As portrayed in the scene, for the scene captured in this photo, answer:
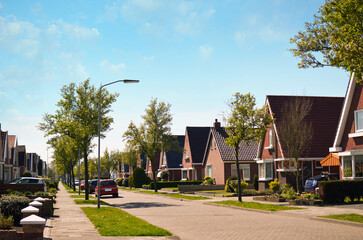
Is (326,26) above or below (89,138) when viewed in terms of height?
above

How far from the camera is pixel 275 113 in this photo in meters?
35.9

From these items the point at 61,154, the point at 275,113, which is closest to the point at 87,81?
the point at 275,113

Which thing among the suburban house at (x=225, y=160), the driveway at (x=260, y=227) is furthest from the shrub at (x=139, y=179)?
the driveway at (x=260, y=227)

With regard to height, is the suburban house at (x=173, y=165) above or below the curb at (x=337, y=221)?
above

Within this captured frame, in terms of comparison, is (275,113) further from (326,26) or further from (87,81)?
(326,26)

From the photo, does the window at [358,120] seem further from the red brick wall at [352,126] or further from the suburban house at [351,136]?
the red brick wall at [352,126]

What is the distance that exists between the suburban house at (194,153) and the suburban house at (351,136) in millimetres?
32012

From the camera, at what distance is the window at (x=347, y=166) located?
25.3 metres

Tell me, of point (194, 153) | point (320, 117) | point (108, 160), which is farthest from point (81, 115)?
point (108, 160)

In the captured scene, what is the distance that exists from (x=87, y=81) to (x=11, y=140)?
133 feet

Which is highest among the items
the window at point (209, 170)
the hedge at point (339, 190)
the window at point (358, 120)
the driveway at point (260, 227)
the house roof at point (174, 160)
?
the window at point (358, 120)

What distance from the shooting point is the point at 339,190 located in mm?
22906

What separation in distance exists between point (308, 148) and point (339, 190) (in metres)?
11.4

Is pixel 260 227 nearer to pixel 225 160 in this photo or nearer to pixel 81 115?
pixel 81 115
